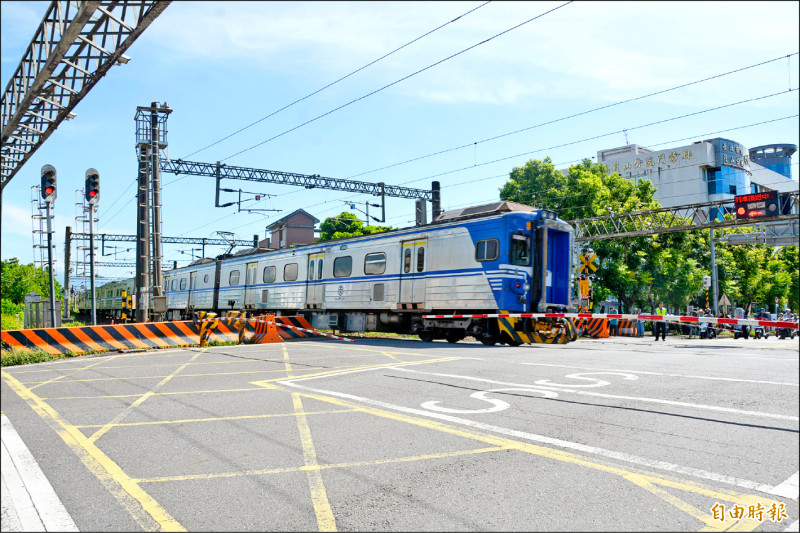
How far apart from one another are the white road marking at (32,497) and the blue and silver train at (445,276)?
12.2 m

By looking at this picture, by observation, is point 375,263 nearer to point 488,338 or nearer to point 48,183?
point 488,338

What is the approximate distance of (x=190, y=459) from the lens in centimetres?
511

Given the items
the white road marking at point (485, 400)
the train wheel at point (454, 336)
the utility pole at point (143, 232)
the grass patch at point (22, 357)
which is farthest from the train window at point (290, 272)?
the white road marking at point (485, 400)

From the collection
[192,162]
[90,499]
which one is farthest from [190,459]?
[192,162]

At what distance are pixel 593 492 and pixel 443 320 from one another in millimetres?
13512

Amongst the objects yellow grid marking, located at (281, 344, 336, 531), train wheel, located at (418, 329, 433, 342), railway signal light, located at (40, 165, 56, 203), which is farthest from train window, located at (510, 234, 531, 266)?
railway signal light, located at (40, 165, 56, 203)

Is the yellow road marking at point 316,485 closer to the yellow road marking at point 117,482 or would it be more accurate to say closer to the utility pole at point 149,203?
the yellow road marking at point 117,482

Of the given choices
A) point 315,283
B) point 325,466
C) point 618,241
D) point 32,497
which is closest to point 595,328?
point 315,283

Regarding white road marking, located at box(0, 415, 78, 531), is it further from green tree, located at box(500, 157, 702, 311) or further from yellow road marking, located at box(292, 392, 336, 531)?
green tree, located at box(500, 157, 702, 311)

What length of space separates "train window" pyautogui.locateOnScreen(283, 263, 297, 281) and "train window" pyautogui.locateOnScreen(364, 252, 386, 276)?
17.8 feet

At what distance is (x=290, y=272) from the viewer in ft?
81.9

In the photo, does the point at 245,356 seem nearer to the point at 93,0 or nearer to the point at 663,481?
the point at 93,0

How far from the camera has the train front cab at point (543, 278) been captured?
1574 centimetres

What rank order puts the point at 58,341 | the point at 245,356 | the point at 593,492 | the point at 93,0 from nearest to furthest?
the point at 593,492 < the point at 93,0 < the point at 245,356 < the point at 58,341
